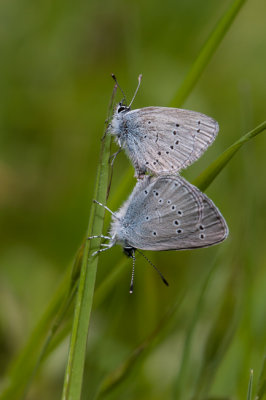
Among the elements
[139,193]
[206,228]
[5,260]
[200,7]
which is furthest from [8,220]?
[200,7]

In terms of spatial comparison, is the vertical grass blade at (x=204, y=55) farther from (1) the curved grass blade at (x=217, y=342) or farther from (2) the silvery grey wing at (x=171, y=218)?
(1) the curved grass blade at (x=217, y=342)

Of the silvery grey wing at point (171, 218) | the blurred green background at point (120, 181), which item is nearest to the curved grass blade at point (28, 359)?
the blurred green background at point (120, 181)

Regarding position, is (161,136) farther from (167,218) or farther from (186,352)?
(186,352)

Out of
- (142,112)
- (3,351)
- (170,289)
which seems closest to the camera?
(142,112)

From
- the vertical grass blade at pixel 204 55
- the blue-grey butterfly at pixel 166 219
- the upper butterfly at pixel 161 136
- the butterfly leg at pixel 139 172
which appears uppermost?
the vertical grass blade at pixel 204 55

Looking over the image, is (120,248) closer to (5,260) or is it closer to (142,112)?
(142,112)

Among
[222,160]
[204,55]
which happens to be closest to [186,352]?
[222,160]

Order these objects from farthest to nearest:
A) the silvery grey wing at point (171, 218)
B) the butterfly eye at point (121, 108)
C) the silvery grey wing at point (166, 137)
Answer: the butterfly eye at point (121, 108) < the silvery grey wing at point (166, 137) < the silvery grey wing at point (171, 218)
